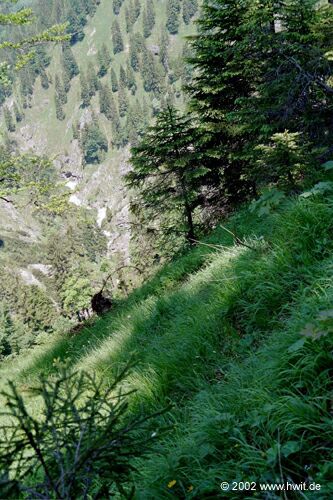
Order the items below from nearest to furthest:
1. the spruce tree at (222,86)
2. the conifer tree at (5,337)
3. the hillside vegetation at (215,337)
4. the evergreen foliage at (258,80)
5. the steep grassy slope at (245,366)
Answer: the hillside vegetation at (215,337)
the steep grassy slope at (245,366)
the evergreen foliage at (258,80)
the spruce tree at (222,86)
the conifer tree at (5,337)

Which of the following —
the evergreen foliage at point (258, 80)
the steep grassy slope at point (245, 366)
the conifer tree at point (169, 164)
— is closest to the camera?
the steep grassy slope at point (245, 366)

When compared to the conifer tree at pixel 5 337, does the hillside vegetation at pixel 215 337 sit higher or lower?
higher

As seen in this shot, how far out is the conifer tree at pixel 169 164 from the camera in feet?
37.4

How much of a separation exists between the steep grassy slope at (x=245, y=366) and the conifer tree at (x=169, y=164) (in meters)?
6.23

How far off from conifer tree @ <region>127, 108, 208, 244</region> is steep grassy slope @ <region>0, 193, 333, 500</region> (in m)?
6.23

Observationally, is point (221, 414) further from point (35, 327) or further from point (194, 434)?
point (35, 327)

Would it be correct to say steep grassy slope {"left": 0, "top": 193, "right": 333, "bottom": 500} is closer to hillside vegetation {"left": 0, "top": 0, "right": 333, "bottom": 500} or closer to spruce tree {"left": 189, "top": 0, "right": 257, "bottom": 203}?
hillside vegetation {"left": 0, "top": 0, "right": 333, "bottom": 500}

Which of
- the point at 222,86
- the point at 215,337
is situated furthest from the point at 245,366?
the point at 222,86

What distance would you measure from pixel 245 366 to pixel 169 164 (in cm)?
943

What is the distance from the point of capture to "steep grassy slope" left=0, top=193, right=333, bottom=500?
2.04 m

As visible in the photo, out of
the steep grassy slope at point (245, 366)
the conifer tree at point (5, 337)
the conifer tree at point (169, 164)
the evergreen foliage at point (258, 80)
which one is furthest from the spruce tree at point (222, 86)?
the conifer tree at point (5, 337)

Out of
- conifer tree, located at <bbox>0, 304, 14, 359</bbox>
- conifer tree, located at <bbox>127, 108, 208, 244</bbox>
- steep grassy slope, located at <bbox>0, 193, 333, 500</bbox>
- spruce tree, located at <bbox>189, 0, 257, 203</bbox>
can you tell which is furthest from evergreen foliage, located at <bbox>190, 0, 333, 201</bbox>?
conifer tree, located at <bbox>0, 304, 14, 359</bbox>

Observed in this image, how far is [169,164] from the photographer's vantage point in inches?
461

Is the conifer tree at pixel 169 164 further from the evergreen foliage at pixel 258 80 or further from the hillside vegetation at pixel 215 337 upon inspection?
the evergreen foliage at pixel 258 80
